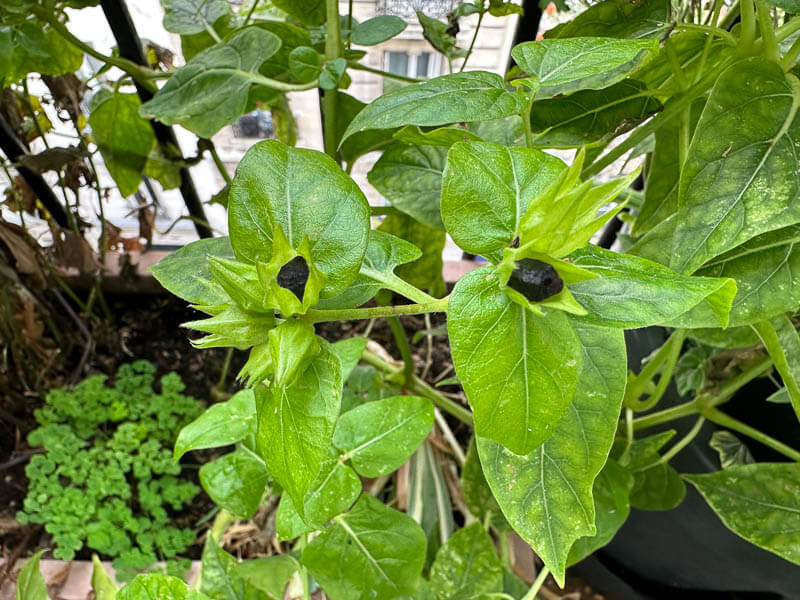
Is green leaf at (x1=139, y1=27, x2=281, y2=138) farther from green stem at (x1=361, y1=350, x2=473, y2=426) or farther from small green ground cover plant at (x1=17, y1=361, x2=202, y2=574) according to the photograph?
small green ground cover plant at (x1=17, y1=361, x2=202, y2=574)

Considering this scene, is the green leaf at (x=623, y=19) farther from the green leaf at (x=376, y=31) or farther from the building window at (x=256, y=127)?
the building window at (x=256, y=127)

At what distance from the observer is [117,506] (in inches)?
33.9

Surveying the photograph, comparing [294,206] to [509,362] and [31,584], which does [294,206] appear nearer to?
[509,362]

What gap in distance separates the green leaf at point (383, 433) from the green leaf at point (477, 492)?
188mm

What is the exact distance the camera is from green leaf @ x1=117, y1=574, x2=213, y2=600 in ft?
1.30

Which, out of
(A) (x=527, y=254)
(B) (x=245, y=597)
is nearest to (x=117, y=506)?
(B) (x=245, y=597)

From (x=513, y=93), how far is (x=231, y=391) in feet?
2.84

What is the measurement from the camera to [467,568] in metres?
0.63

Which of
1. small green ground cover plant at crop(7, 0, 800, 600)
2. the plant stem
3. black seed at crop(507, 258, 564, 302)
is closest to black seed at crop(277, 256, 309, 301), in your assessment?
small green ground cover plant at crop(7, 0, 800, 600)

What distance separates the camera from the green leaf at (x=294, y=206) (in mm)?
342

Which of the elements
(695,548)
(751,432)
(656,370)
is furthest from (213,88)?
(695,548)

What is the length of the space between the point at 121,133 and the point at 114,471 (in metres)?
0.51

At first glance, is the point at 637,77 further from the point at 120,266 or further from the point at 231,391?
the point at 120,266

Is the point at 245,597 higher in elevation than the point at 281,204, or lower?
lower
